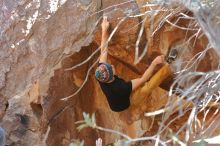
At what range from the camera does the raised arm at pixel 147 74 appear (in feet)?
13.1

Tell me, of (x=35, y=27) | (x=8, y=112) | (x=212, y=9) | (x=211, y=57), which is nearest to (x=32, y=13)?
(x=35, y=27)

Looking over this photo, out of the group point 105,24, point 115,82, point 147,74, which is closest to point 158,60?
point 147,74

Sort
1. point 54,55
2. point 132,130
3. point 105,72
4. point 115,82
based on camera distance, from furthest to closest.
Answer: point 132,130
point 54,55
point 115,82
point 105,72

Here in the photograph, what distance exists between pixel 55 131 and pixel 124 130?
0.69 metres

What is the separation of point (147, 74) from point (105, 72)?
409 millimetres

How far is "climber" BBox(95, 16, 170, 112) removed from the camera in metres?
3.85

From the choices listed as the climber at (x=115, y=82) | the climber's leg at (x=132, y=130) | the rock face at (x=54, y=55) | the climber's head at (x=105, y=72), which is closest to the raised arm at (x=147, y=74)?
the climber at (x=115, y=82)

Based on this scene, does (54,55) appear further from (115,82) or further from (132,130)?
(132,130)

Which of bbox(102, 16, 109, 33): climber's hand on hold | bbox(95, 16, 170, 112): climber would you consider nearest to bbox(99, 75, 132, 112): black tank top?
bbox(95, 16, 170, 112): climber

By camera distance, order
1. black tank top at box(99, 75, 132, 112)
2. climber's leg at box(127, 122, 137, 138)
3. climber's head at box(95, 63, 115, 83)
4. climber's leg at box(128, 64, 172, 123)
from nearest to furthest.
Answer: climber's head at box(95, 63, 115, 83)
black tank top at box(99, 75, 132, 112)
climber's leg at box(128, 64, 172, 123)
climber's leg at box(127, 122, 137, 138)

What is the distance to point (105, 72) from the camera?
12.6 feet

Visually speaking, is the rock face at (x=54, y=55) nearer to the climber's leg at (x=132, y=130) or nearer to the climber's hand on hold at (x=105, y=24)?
the climber's hand on hold at (x=105, y=24)

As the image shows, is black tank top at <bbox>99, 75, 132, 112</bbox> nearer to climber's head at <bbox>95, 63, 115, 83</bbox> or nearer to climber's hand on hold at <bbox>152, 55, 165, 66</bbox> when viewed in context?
climber's head at <bbox>95, 63, 115, 83</bbox>

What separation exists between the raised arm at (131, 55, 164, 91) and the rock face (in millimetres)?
131
